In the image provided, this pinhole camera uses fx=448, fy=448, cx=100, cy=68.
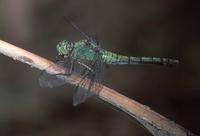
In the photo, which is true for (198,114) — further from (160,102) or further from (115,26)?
(115,26)

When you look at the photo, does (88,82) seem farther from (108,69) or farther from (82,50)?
(108,69)

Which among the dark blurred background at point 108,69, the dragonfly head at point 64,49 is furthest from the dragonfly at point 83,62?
the dark blurred background at point 108,69

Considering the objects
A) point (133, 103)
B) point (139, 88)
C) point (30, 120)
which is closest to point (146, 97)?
point (139, 88)

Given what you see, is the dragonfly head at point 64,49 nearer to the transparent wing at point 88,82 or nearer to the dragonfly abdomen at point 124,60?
the transparent wing at point 88,82

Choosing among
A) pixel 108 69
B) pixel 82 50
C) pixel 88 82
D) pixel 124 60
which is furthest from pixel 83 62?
pixel 108 69

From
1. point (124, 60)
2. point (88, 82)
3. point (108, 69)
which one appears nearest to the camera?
point (88, 82)
